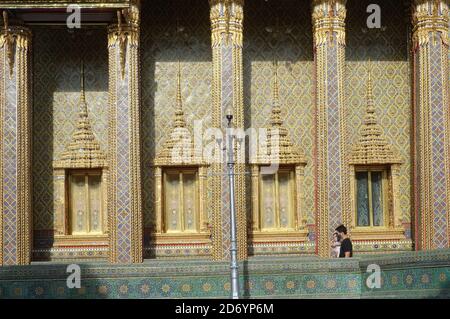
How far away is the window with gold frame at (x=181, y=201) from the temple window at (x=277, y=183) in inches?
69.4

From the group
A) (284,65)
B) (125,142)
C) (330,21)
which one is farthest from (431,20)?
(125,142)

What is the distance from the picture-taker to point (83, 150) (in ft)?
85.3

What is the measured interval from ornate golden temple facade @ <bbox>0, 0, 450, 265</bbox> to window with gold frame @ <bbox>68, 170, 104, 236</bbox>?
1.7 inches

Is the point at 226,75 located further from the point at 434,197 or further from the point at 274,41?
the point at 434,197

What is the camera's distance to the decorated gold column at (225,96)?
80.3 ft

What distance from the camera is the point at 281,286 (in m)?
21.5

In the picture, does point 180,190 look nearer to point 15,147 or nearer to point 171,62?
point 171,62

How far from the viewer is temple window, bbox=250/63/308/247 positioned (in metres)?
26.2

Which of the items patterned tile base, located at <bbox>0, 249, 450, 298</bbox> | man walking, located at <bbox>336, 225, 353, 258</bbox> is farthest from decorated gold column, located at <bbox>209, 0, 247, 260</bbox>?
man walking, located at <bbox>336, 225, 353, 258</bbox>

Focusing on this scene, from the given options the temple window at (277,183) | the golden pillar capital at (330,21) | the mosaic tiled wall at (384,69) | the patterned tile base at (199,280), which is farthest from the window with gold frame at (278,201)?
the patterned tile base at (199,280)

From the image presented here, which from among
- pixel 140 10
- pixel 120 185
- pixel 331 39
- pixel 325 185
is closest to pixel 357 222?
pixel 325 185

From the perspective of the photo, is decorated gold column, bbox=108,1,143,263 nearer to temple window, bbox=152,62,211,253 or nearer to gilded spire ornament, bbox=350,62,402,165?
temple window, bbox=152,62,211,253
